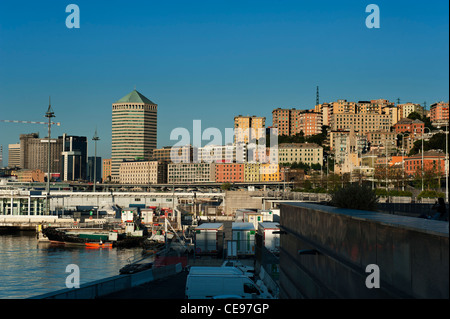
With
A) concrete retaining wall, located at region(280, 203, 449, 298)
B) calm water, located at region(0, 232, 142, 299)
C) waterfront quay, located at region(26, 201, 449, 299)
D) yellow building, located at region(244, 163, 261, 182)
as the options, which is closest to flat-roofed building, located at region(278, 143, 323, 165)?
yellow building, located at region(244, 163, 261, 182)

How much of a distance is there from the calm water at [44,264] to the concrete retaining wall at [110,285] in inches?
406

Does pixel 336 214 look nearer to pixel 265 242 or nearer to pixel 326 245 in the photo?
pixel 326 245

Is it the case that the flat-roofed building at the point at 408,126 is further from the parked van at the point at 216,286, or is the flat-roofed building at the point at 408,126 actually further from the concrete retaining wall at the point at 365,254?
the concrete retaining wall at the point at 365,254

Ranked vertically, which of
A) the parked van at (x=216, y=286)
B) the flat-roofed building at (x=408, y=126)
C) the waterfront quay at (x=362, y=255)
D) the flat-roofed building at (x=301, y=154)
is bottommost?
the parked van at (x=216, y=286)

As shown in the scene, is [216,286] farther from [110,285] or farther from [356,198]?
[356,198]

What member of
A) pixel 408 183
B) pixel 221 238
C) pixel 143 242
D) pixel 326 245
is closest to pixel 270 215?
pixel 143 242

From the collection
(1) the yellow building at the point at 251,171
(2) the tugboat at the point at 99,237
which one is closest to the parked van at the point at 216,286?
(2) the tugboat at the point at 99,237

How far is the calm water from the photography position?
34.9 m

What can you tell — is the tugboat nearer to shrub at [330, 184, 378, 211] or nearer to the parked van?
the parked van

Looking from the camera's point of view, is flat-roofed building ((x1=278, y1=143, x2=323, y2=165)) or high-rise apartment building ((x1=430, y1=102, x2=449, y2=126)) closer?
high-rise apartment building ((x1=430, y1=102, x2=449, y2=126))

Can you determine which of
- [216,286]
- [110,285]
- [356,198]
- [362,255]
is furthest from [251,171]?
[362,255]

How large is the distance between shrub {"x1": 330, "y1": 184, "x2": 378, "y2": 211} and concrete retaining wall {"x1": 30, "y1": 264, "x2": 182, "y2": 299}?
732 centimetres

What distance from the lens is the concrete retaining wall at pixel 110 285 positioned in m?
15.5

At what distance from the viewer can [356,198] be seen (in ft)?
41.6
